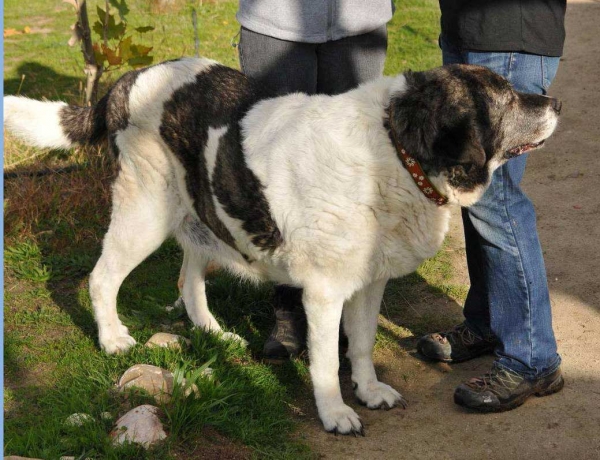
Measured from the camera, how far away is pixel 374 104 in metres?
3.28

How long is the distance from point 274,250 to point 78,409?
3.68ft

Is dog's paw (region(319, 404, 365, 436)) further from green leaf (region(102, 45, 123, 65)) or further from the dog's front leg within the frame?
green leaf (region(102, 45, 123, 65))

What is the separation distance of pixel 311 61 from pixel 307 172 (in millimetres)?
970

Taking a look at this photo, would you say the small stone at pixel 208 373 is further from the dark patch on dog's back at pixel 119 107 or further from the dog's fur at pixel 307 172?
the dark patch on dog's back at pixel 119 107

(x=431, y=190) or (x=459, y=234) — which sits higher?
(x=431, y=190)

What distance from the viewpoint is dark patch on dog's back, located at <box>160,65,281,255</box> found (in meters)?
3.49

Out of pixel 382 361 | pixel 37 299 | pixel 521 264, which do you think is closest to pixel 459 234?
pixel 382 361

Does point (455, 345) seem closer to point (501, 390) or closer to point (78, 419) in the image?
point (501, 390)

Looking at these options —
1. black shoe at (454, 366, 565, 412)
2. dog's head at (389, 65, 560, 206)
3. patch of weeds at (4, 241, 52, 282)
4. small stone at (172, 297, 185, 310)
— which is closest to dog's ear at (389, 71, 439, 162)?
dog's head at (389, 65, 560, 206)

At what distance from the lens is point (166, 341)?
4062 mm

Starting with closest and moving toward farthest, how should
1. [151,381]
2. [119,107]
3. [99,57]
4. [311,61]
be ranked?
[151,381] < [119,107] < [311,61] < [99,57]

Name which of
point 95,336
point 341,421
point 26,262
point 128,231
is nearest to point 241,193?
point 128,231

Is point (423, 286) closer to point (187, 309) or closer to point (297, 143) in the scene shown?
point (187, 309)

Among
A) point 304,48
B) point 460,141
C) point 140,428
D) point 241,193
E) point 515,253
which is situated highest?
point 304,48
